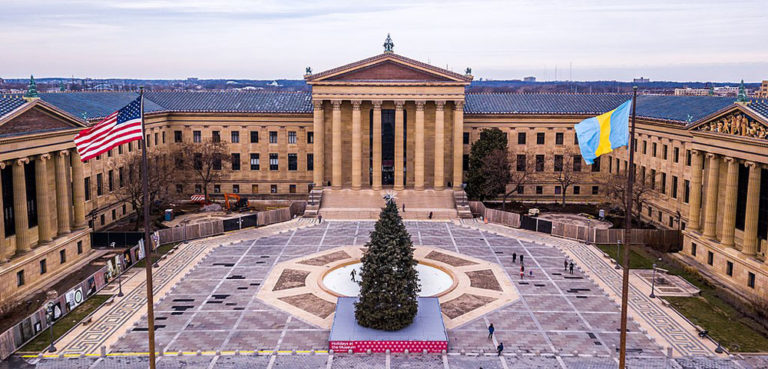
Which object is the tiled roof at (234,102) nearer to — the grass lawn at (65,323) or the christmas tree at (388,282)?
the grass lawn at (65,323)

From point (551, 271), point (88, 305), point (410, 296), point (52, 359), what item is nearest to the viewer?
point (52, 359)

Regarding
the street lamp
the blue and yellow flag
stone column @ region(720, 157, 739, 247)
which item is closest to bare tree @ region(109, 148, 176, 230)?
the street lamp

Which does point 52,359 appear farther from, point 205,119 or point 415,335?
point 205,119

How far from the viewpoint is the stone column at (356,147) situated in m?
79.8

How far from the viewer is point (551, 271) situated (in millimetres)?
52906

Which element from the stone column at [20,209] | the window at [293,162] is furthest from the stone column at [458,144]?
the stone column at [20,209]

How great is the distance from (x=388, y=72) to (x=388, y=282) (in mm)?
45561

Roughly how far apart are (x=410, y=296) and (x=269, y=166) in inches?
2114

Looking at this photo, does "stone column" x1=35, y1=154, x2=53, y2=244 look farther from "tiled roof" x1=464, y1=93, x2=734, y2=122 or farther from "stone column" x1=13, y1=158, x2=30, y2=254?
"tiled roof" x1=464, y1=93, x2=734, y2=122

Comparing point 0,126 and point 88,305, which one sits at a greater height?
point 0,126

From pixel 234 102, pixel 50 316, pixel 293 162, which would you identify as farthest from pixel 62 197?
pixel 234 102

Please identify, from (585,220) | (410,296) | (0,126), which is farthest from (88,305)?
(585,220)

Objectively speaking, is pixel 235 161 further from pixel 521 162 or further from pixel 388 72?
pixel 521 162

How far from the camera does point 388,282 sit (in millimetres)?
38469
